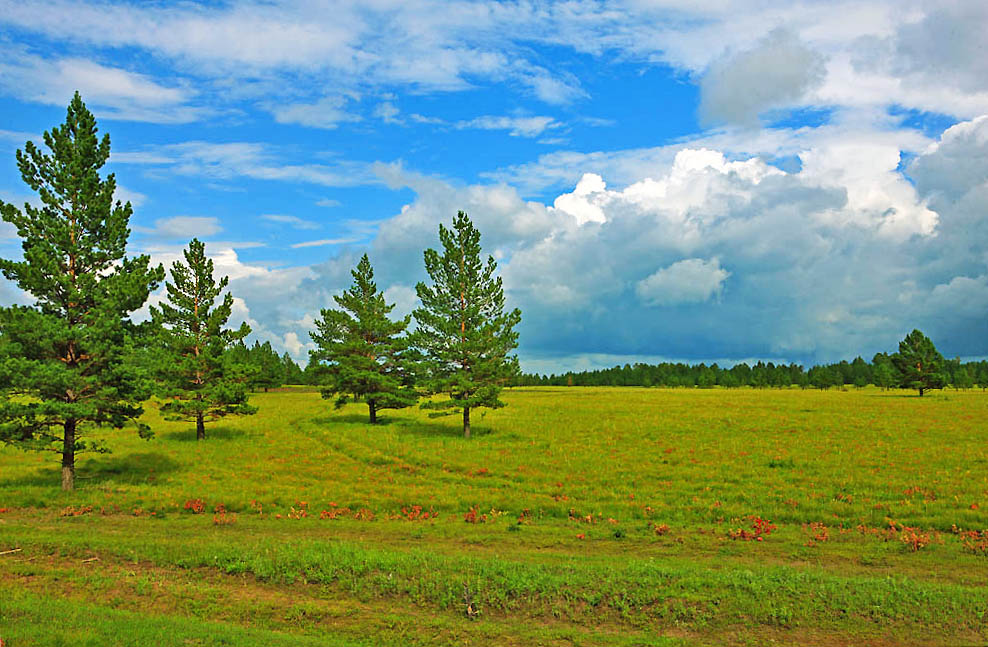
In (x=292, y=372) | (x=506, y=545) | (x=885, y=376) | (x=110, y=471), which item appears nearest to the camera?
(x=506, y=545)

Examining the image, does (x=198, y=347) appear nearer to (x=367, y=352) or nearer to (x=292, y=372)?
(x=367, y=352)

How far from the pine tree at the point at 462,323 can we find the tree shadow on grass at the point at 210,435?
58.1ft

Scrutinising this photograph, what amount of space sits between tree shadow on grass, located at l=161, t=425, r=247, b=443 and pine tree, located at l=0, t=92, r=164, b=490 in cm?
1887

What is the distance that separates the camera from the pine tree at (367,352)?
190ft

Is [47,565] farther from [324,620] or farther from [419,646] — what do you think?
[419,646]

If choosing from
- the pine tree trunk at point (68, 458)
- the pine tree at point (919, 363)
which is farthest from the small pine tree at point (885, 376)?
the pine tree trunk at point (68, 458)

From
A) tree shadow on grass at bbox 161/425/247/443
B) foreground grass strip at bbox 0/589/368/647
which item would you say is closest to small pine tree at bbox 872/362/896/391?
tree shadow on grass at bbox 161/425/247/443

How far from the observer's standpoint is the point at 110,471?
112 feet

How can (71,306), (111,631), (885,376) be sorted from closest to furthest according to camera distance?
1. (111,631)
2. (71,306)
3. (885,376)

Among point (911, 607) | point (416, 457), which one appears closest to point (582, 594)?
point (911, 607)

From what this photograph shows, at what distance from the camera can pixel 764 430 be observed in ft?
164

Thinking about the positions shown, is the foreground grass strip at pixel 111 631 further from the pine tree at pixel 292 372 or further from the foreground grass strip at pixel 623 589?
the pine tree at pixel 292 372

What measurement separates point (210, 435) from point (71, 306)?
25165 millimetres

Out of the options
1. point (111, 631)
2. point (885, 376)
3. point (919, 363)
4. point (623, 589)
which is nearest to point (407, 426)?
point (623, 589)
